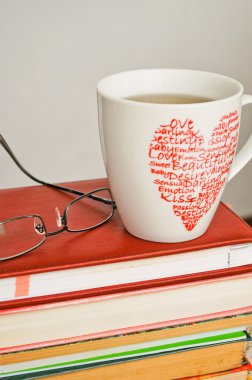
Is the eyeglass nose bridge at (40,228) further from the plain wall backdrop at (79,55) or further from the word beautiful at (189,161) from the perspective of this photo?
the plain wall backdrop at (79,55)

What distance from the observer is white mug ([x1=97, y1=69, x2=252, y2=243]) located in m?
0.31

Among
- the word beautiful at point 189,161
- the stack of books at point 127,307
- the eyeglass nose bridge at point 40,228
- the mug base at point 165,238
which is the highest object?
the word beautiful at point 189,161

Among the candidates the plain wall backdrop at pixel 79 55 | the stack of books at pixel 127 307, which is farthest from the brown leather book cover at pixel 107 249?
the plain wall backdrop at pixel 79 55

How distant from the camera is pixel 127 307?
0.35 meters

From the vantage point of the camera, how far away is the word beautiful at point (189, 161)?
0.31 meters

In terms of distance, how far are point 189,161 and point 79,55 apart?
13.4 inches

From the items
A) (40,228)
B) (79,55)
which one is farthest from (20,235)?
(79,55)

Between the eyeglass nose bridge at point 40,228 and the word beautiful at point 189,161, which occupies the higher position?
the word beautiful at point 189,161

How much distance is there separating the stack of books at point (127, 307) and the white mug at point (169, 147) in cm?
3

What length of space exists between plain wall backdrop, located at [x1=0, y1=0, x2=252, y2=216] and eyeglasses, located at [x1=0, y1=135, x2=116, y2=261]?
0.61ft

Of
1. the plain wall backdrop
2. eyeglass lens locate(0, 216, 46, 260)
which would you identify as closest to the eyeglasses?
eyeglass lens locate(0, 216, 46, 260)

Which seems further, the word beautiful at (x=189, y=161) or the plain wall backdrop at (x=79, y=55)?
the plain wall backdrop at (x=79, y=55)

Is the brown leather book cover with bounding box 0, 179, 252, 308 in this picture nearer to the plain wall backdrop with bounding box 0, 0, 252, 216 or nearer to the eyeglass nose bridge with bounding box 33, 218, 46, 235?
the eyeglass nose bridge with bounding box 33, 218, 46, 235

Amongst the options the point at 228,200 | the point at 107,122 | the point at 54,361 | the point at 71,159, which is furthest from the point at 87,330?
the point at 228,200
